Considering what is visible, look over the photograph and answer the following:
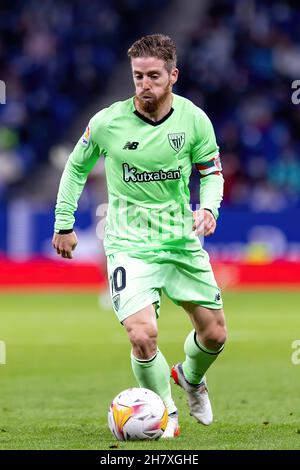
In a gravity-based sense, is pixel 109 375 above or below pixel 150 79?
below

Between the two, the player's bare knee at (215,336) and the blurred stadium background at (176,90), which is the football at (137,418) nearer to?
the player's bare knee at (215,336)

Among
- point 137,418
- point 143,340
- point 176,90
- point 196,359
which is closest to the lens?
point 137,418

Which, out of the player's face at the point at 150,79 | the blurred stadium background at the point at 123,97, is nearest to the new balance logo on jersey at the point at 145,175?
the player's face at the point at 150,79

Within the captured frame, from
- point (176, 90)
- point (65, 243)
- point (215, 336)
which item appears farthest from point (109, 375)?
point (176, 90)

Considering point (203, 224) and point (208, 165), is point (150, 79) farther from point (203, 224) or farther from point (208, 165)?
point (203, 224)

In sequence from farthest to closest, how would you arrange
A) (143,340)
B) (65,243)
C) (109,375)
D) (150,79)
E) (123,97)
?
(123,97), (109,375), (65,243), (150,79), (143,340)

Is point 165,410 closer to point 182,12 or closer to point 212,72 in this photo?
point 212,72

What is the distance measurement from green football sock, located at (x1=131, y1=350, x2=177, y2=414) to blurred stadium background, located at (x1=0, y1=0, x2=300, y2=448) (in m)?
9.12

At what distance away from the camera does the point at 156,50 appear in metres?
6.72

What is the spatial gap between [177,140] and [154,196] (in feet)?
1.22

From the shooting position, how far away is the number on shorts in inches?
267

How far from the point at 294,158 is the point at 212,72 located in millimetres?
3056
